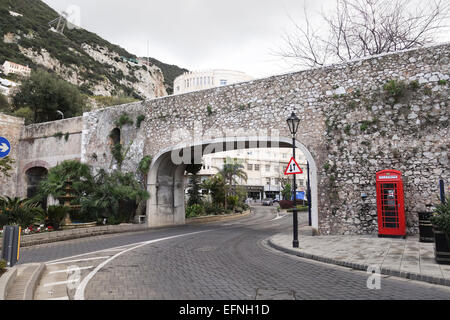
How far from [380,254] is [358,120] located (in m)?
5.43

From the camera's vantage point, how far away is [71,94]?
2683cm

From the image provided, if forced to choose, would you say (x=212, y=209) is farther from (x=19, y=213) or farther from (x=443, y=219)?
(x=443, y=219)

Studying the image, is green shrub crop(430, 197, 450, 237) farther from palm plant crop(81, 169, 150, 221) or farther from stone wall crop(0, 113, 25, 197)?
stone wall crop(0, 113, 25, 197)

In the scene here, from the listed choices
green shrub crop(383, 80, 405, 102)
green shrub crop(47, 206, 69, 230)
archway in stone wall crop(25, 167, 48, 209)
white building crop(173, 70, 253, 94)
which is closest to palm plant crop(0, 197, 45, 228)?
green shrub crop(47, 206, 69, 230)

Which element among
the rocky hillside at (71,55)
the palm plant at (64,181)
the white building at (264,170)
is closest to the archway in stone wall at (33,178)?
the palm plant at (64,181)

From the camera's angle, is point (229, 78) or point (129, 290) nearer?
point (129, 290)

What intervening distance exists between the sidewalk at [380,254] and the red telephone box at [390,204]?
42cm

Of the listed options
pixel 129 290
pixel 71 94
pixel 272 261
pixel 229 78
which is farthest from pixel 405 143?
pixel 229 78

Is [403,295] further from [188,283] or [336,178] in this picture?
[336,178]

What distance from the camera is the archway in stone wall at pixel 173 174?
13.9 m

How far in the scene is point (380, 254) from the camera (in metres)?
7.16

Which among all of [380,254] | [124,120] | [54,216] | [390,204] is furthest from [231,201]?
[380,254]

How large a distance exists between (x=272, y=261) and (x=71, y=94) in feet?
85.9

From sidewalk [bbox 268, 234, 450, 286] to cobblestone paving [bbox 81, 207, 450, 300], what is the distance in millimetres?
318
